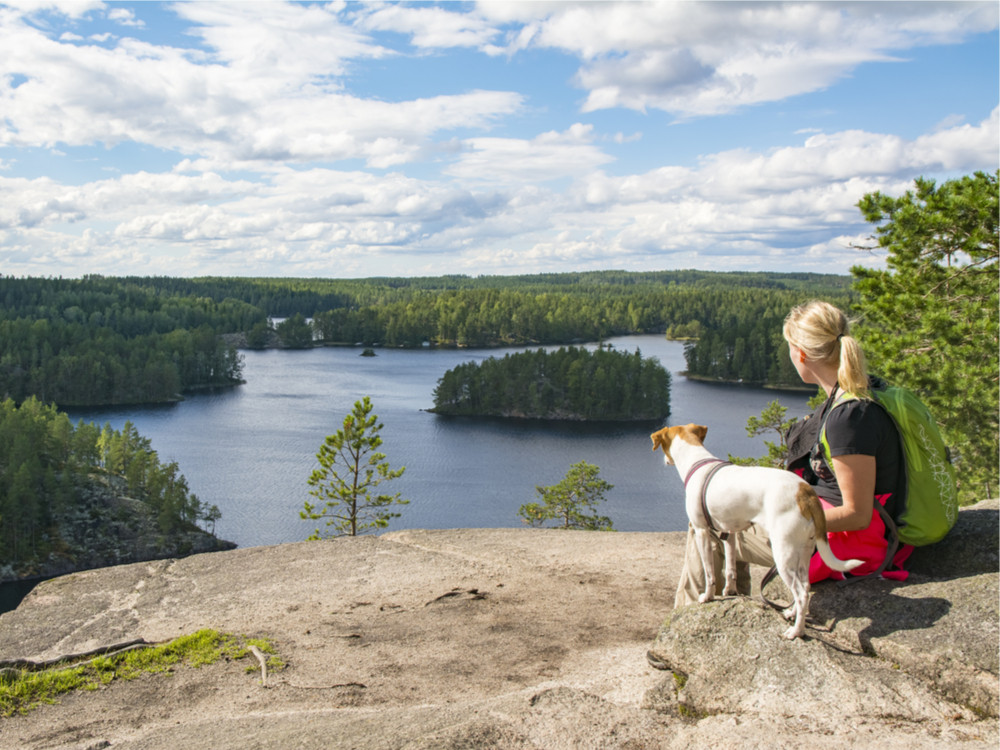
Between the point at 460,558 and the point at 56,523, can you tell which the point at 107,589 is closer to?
the point at 460,558

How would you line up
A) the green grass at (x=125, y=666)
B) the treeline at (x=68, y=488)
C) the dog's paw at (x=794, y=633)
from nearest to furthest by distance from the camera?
the dog's paw at (x=794, y=633) → the green grass at (x=125, y=666) → the treeline at (x=68, y=488)

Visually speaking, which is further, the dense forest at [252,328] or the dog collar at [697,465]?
the dense forest at [252,328]

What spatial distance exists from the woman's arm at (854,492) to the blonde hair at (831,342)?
349 millimetres

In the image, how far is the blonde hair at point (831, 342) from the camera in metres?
3.97

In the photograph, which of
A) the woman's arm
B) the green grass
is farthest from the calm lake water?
the woman's arm

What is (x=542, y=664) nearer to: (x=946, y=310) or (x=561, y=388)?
(x=946, y=310)

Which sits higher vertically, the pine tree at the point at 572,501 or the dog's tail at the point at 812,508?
the dog's tail at the point at 812,508

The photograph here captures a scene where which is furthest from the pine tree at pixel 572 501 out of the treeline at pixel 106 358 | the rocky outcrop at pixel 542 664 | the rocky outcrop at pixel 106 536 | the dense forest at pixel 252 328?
the treeline at pixel 106 358

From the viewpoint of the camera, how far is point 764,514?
4.09 m

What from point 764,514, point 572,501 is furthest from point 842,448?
point 572,501

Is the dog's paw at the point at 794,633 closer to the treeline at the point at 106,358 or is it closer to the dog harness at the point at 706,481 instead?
the dog harness at the point at 706,481

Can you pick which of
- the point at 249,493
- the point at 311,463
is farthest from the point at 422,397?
the point at 249,493

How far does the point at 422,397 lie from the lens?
79438mm

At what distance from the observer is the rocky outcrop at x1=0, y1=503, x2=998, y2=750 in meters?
3.81
